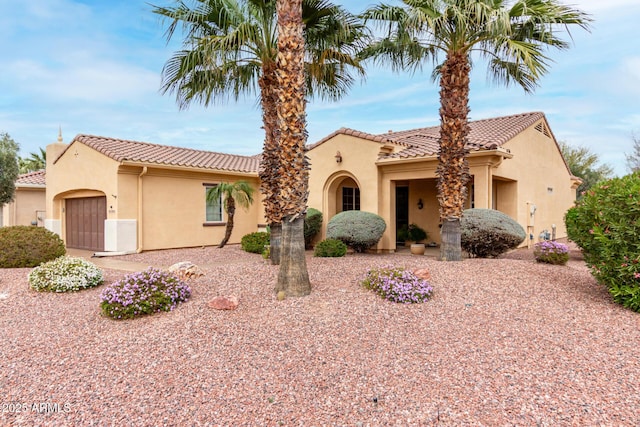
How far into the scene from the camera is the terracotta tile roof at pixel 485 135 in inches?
514

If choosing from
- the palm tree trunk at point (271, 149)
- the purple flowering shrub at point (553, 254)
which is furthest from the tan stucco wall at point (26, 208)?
the purple flowering shrub at point (553, 254)

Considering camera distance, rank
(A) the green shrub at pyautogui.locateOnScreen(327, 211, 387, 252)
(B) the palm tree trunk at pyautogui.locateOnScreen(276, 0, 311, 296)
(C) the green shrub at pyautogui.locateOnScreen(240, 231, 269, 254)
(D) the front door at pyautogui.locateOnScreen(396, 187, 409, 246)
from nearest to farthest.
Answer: (B) the palm tree trunk at pyautogui.locateOnScreen(276, 0, 311, 296), (A) the green shrub at pyautogui.locateOnScreen(327, 211, 387, 252), (C) the green shrub at pyautogui.locateOnScreen(240, 231, 269, 254), (D) the front door at pyautogui.locateOnScreen(396, 187, 409, 246)

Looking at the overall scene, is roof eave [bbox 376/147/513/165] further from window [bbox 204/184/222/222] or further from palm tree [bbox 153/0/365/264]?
window [bbox 204/184/222/222]

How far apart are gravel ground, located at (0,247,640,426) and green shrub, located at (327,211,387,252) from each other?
214 inches

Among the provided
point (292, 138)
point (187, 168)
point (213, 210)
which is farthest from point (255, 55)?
point (213, 210)

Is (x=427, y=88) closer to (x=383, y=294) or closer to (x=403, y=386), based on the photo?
(x=383, y=294)

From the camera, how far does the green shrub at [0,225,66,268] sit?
10.6 metres

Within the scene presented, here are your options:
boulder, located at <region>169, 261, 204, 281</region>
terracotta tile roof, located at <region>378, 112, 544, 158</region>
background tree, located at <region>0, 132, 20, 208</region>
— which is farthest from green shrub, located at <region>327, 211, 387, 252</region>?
background tree, located at <region>0, 132, 20, 208</region>

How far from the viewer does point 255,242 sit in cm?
1479

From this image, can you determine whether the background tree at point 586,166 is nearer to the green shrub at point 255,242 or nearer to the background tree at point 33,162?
the green shrub at point 255,242

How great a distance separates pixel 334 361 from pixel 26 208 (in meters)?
23.6

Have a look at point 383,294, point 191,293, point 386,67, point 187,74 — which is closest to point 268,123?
point 187,74

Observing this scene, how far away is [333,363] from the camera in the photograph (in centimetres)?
466

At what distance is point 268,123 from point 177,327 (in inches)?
232
